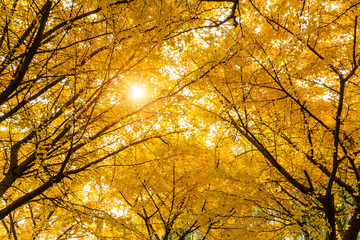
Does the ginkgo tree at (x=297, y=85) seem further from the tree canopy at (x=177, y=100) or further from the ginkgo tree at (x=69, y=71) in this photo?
the ginkgo tree at (x=69, y=71)

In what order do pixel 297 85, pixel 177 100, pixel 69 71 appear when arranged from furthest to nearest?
pixel 297 85 → pixel 177 100 → pixel 69 71

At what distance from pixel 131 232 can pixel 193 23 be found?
14.4ft

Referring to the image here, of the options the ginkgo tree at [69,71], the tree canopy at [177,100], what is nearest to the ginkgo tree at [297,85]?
the tree canopy at [177,100]

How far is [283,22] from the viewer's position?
12.6 feet

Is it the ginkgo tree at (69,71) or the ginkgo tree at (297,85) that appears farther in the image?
the ginkgo tree at (297,85)

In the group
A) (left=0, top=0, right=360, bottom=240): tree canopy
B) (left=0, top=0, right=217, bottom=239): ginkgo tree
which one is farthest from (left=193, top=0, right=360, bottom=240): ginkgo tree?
(left=0, top=0, right=217, bottom=239): ginkgo tree

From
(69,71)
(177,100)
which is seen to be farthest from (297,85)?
(69,71)

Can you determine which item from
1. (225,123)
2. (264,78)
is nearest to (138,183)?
(225,123)

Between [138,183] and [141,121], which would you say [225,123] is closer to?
[141,121]

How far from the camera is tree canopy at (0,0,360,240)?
9.73ft

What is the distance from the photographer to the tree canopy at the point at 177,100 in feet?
9.73

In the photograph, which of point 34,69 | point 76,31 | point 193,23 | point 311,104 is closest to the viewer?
Result: point 193,23

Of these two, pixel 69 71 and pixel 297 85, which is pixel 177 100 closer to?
pixel 69 71

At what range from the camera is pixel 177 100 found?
146 inches
